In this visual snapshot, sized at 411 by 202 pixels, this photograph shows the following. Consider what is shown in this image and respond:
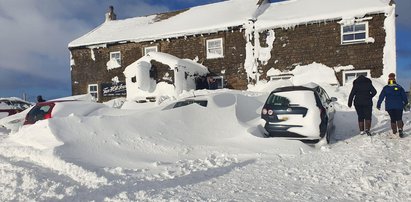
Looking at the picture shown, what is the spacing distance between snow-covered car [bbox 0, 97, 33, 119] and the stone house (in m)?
5.47

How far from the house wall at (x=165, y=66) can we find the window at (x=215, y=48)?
0.22 meters

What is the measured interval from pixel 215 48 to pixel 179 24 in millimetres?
3507

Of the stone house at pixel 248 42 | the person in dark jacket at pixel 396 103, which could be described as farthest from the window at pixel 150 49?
the person in dark jacket at pixel 396 103

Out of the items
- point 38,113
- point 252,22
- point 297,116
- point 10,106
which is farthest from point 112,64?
point 297,116

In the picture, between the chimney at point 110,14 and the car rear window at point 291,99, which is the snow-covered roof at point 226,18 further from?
the car rear window at point 291,99

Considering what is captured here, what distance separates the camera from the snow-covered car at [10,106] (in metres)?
19.7

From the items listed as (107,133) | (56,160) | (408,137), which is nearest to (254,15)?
(408,137)

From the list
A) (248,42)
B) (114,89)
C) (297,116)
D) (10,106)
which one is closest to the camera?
(297,116)

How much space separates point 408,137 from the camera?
31.5 feet

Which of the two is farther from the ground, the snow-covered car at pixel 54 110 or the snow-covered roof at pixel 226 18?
the snow-covered roof at pixel 226 18

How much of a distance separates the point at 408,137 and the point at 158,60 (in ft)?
49.8

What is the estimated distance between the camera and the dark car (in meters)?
8.90

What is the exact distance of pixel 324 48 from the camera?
19922 mm

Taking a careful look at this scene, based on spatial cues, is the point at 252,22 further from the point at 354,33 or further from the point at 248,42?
the point at 354,33
